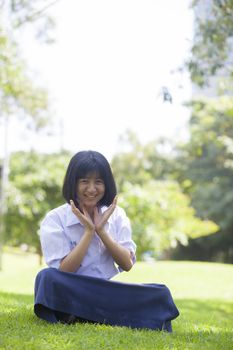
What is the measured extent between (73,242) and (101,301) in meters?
0.43

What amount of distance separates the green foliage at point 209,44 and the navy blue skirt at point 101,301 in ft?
15.5

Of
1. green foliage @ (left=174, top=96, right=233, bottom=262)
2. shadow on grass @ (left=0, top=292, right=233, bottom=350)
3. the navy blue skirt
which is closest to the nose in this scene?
the navy blue skirt

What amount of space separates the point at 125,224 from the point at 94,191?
33 centimetres

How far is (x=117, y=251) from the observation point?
3.67 m

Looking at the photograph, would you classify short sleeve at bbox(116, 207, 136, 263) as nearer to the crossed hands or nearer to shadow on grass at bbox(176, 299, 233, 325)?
the crossed hands

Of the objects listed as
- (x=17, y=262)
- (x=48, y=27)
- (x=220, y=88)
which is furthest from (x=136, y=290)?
(x=17, y=262)

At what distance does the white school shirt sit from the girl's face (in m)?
0.12

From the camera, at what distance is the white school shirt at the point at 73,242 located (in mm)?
3680

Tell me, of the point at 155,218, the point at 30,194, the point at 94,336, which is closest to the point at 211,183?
the point at 155,218

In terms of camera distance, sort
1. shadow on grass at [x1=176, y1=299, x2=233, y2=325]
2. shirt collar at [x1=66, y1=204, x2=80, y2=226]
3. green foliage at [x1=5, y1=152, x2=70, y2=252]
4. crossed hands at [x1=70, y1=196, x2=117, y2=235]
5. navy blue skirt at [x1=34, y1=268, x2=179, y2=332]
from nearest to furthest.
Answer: navy blue skirt at [x1=34, y1=268, x2=179, y2=332], crossed hands at [x1=70, y1=196, x2=117, y2=235], shirt collar at [x1=66, y1=204, x2=80, y2=226], shadow on grass at [x1=176, y1=299, x2=233, y2=325], green foliage at [x1=5, y1=152, x2=70, y2=252]

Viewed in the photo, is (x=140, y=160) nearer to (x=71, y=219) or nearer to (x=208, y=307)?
(x=208, y=307)

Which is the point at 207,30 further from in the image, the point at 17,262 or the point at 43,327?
the point at 17,262

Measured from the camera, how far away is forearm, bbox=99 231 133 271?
364cm

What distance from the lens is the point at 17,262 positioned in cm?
2220
